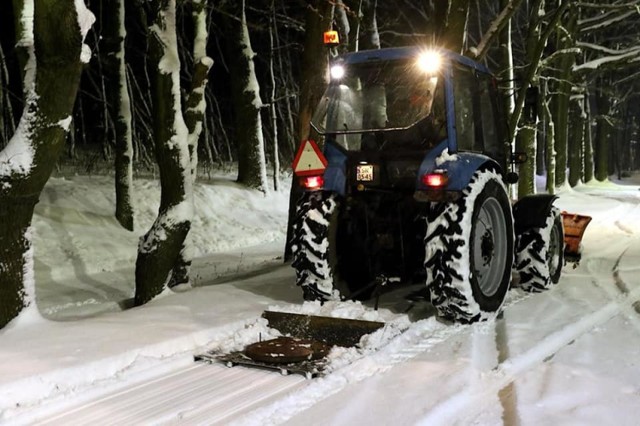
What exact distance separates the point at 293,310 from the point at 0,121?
40.4 feet

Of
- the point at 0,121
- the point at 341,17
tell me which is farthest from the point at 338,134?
the point at 0,121

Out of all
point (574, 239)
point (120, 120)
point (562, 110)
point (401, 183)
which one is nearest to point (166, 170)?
point (401, 183)

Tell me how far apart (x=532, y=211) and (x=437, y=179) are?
2429 mm

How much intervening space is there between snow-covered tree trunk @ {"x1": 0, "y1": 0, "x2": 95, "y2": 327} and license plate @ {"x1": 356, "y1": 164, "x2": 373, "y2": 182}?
9.35 feet

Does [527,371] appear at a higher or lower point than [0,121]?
lower

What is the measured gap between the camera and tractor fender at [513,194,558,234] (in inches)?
290

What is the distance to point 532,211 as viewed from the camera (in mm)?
7504

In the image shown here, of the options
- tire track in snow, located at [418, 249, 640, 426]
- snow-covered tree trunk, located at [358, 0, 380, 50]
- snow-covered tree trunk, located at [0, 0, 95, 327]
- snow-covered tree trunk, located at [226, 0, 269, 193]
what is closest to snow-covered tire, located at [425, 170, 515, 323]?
tire track in snow, located at [418, 249, 640, 426]

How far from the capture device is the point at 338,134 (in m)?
6.68

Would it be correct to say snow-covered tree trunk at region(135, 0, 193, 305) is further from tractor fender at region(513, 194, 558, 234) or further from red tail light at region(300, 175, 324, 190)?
tractor fender at region(513, 194, 558, 234)

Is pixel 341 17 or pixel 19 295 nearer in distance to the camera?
pixel 19 295

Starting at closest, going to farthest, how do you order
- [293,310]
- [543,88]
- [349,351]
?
[349,351]
[293,310]
[543,88]

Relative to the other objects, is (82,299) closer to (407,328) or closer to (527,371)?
(407,328)

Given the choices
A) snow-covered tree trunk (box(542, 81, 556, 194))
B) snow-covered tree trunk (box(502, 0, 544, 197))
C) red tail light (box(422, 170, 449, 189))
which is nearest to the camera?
red tail light (box(422, 170, 449, 189))
